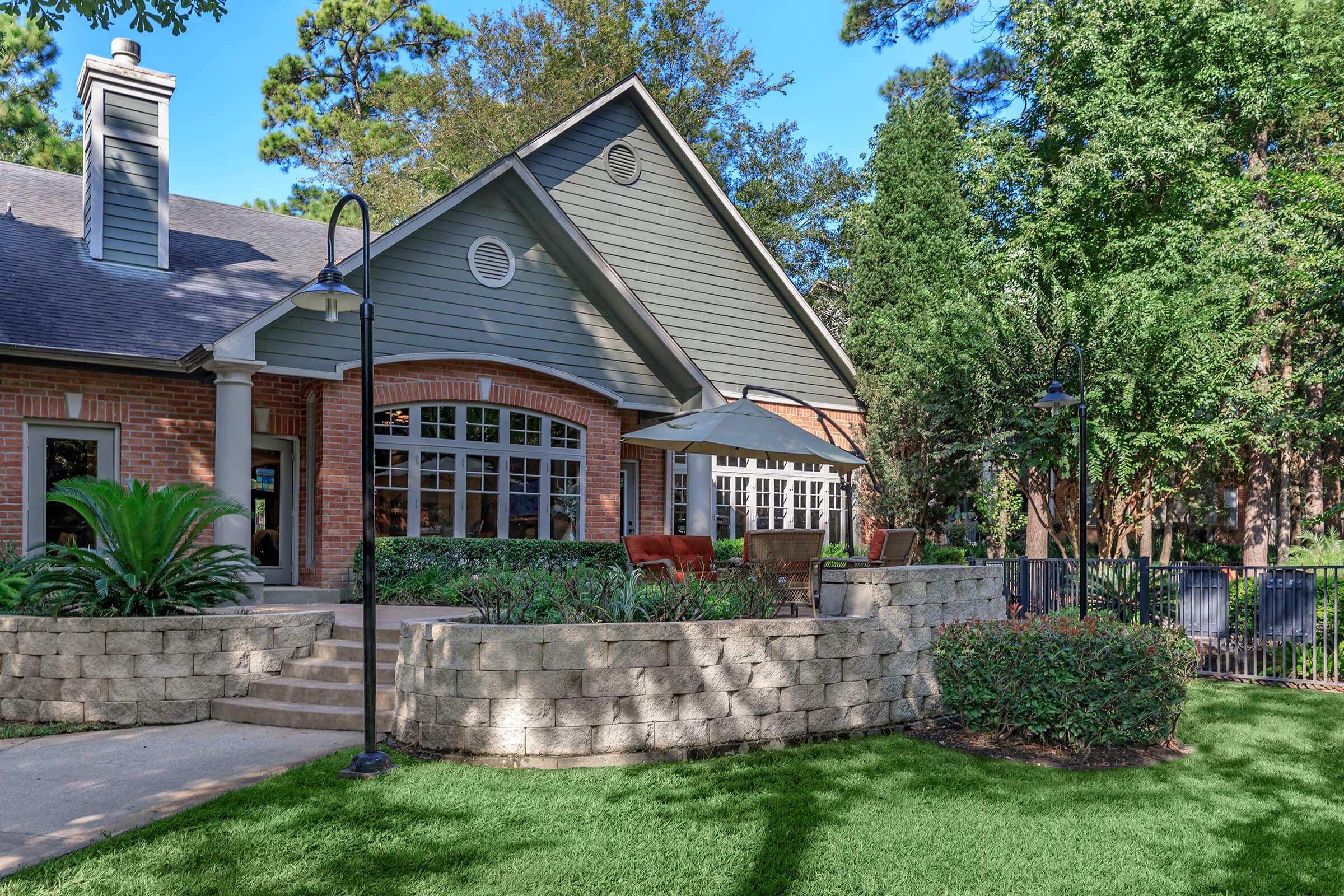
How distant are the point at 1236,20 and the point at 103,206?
1994 cm

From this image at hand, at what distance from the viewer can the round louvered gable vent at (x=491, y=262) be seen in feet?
42.7

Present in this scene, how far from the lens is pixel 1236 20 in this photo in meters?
18.3

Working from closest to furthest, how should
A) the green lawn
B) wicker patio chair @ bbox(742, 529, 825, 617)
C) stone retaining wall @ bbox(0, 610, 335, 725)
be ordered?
the green lawn < stone retaining wall @ bbox(0, 610, 335, 725) < wicker patio chair @ bbox(742, 529, 825, 617)

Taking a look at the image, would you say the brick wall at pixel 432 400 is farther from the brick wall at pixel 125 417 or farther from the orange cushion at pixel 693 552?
the orange cushion at pixel 693 552

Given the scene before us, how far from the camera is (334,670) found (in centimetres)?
776

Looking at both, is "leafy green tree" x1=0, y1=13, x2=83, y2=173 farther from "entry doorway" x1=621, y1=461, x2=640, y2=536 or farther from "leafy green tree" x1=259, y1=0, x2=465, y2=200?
"entry doorway" x1=621, y1=461, x2=640, y2=536

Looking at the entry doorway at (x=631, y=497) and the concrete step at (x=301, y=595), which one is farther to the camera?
the entry doorway at (x=631, y=497)

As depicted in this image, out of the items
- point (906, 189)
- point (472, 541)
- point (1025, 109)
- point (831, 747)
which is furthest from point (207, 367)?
point (1025, 109)

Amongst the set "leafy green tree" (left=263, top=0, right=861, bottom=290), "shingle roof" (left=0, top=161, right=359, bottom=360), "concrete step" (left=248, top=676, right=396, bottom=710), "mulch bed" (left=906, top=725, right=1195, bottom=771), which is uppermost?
"leafy green tree" (left=263, top=0, right=861, bottom=290)

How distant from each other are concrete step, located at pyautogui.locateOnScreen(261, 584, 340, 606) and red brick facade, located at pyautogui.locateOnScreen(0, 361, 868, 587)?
322mm

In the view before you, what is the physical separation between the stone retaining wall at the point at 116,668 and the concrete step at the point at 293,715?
0.22 m

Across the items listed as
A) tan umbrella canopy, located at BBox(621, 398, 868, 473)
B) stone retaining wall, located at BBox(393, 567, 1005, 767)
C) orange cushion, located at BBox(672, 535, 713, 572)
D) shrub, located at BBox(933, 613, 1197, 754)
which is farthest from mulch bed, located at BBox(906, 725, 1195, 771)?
tan umbrella canopy, located at BBox(621, 398, 868, 473)

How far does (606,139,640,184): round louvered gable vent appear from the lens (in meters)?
17.0

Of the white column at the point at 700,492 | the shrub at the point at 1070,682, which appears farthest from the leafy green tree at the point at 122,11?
the shrub at the point at 1070,682
